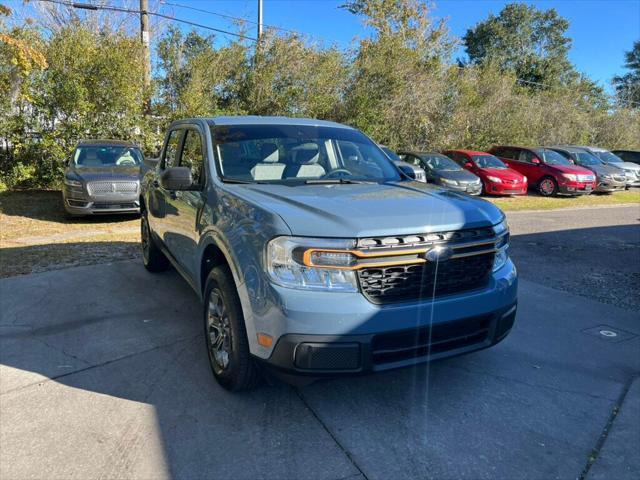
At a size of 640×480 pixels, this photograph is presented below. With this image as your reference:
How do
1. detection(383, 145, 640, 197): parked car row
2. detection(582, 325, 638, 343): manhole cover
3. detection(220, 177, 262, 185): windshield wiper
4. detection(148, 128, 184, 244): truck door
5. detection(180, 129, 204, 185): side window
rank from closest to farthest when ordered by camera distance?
detection(220, 177, 262, 185): windshield wiper, detection(180, 129, 204, 185): side window, detection(582, 325, 638, 343): manhole cover, detection(148, 128, 184, 244): truck door, detection(383, 145, 640, 197): parked car row

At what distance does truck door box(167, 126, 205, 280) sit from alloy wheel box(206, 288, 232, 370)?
541 millimetres

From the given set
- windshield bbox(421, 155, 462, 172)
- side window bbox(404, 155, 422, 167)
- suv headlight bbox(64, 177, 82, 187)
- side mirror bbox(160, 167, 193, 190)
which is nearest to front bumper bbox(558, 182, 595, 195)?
Answer: windshield bbox(421, 155, 462, 172)

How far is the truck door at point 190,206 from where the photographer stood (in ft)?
12.3

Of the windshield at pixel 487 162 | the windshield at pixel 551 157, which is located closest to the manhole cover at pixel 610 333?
the windshield at pixel 487 162

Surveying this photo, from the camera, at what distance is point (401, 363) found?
2738mm

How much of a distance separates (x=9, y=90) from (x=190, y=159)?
1068cm

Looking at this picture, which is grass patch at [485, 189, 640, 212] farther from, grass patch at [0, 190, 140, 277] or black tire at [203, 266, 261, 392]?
black tire at [203, 266, 261, 392]

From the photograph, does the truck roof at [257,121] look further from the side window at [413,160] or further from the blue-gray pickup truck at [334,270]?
the side window at [413,160]

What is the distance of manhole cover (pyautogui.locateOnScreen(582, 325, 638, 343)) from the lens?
4.32 metres

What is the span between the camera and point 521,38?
54438 millimetres

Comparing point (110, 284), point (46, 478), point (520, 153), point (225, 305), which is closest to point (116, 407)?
point (46, 478)

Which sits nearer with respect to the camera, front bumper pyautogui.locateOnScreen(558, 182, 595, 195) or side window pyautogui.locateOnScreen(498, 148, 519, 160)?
front bumper pyautogui.locateOnScreen(558, 182, 595, 195)

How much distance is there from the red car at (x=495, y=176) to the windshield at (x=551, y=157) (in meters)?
2.16

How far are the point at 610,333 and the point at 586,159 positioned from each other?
58.5ft
